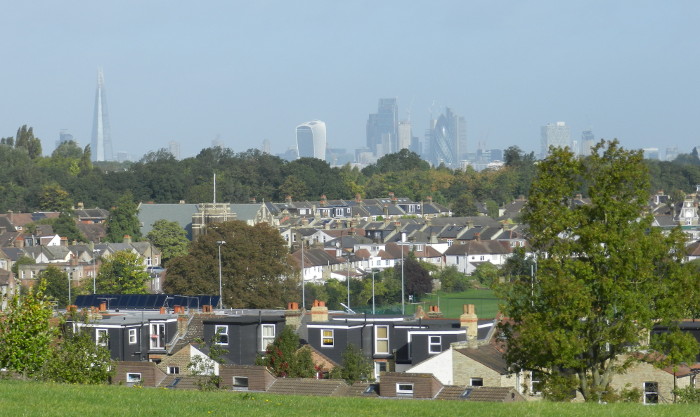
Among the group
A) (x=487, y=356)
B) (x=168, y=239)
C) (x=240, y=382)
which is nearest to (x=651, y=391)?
(x=487, y=356)

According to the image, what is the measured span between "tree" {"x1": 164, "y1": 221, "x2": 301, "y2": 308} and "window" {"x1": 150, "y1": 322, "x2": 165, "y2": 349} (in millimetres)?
19286

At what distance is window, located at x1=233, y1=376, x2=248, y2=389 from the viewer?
24.3 meters

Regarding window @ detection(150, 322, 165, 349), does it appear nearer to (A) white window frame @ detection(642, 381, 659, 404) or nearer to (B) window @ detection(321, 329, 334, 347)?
(B) window @ detection(321, 329, 334, 347)


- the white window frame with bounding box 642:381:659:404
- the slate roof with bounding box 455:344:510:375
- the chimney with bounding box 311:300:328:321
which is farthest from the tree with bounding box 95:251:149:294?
the white window frame with bounding box 642:381:659:404

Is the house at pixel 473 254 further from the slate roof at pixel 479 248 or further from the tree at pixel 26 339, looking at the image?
the tree at pixel 26 339

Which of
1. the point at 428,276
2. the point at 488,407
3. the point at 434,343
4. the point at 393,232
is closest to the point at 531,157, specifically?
the point at 393,232

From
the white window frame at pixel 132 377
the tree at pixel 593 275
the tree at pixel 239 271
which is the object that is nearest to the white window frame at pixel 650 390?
the tree at pixel 593 275

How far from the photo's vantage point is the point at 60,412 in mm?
15672

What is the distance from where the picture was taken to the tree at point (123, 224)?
310 feet

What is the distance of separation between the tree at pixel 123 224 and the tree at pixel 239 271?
3907 cm

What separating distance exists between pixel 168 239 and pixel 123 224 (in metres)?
7.95

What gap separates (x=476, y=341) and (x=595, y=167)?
8.36 meters

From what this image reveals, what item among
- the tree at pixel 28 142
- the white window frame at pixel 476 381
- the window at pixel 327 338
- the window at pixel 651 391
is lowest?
the window at pixel 651 391

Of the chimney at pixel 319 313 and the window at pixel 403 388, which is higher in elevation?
the chimney at pixel 319 313
